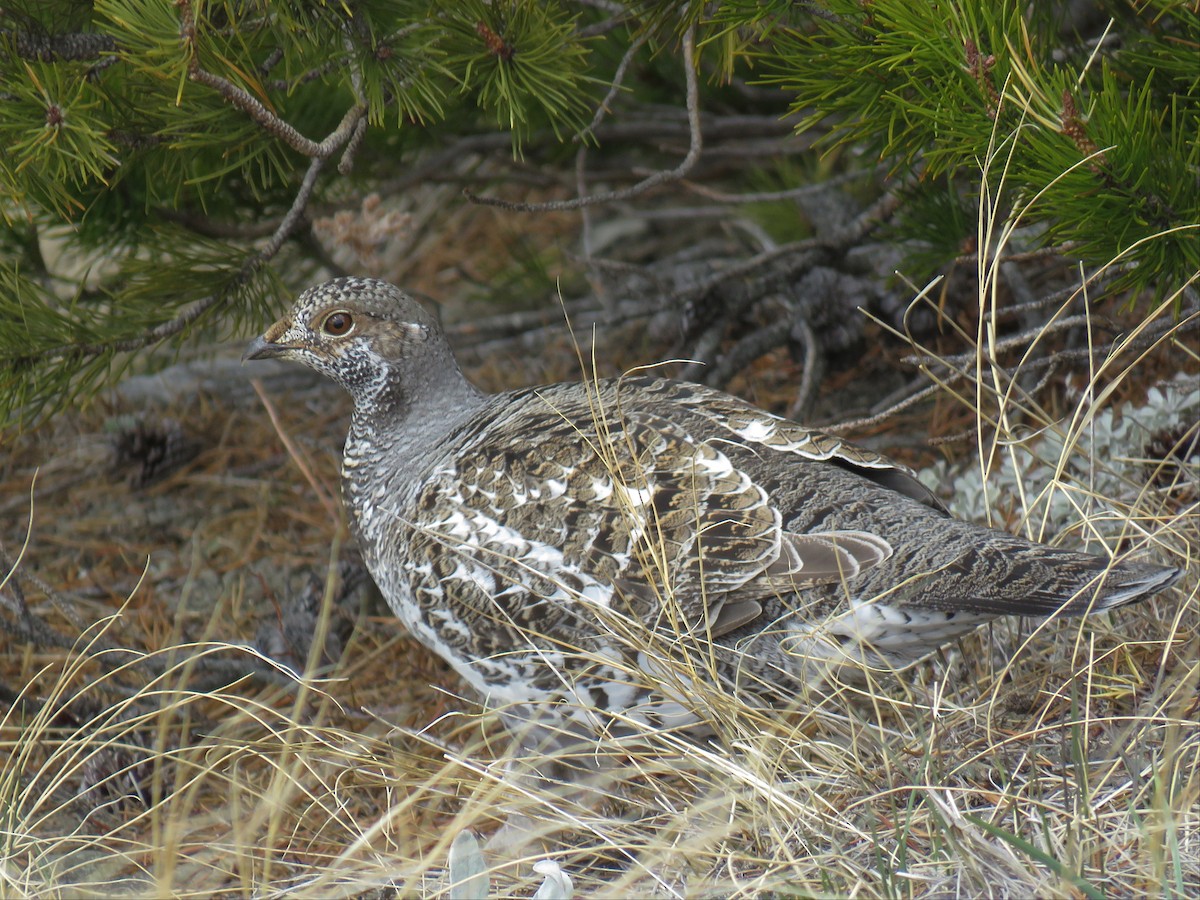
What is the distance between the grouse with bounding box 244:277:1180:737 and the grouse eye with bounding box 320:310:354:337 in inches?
19.6

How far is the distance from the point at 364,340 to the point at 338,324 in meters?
0.09

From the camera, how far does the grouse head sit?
3430 millimetres

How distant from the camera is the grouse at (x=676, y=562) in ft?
8.63

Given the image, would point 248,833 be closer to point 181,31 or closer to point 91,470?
point 181,31

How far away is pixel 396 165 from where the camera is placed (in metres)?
4.50

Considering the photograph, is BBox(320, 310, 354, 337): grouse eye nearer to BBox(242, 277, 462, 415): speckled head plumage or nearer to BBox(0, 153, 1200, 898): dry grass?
BBox(242, 277, 462, 415): speckled head plumage

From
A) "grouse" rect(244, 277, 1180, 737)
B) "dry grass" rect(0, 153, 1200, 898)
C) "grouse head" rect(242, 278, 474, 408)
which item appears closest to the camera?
"dry grass" rect(0, 153, 1200, 898)

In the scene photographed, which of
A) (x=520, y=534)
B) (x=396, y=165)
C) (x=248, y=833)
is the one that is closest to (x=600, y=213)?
(x=396, y=165)

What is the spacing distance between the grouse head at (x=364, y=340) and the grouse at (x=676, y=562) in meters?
0.35

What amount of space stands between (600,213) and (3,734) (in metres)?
4.03

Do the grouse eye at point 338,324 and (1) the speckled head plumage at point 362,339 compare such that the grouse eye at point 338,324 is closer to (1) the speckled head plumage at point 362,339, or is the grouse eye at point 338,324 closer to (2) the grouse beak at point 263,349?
(1) the speckled head plumage at point 362,339

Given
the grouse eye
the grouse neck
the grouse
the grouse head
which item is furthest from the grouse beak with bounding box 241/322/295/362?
the grouse

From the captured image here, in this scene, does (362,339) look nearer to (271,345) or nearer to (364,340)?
(364,340)

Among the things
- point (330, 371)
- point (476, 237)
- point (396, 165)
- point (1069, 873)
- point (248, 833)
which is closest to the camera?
point (1069, 873)
